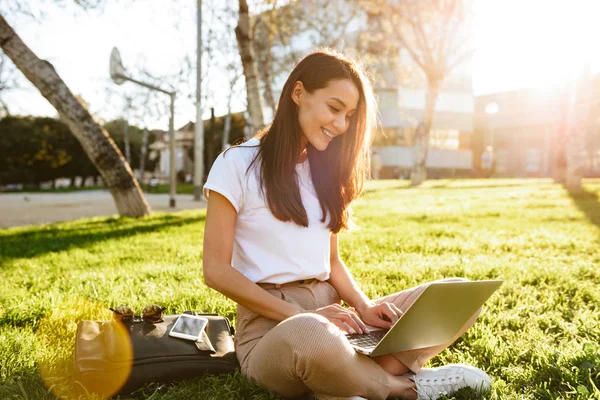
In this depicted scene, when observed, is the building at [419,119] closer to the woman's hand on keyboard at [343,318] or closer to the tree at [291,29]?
the tree at [291,29]

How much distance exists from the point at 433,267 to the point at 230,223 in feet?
10.5

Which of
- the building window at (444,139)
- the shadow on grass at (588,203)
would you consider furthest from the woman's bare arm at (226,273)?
the building window at (444,139)

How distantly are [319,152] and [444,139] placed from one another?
43299mm

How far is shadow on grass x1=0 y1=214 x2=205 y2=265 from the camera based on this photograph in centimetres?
743

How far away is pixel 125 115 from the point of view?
32344 mm

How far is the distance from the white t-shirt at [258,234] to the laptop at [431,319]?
0.44 meters

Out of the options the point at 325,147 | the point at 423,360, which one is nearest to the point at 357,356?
the point at 423,360

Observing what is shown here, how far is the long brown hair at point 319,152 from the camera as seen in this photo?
2.63 m

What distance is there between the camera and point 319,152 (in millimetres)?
2924

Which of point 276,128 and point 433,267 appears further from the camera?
point 433,267

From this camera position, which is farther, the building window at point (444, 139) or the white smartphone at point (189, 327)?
the building window at point (444, 139)

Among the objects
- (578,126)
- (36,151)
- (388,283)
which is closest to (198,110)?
(578,126)

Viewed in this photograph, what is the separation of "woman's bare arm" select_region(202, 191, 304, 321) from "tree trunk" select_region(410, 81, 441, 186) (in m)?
21.1

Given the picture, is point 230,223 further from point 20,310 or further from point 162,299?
point 20,310
